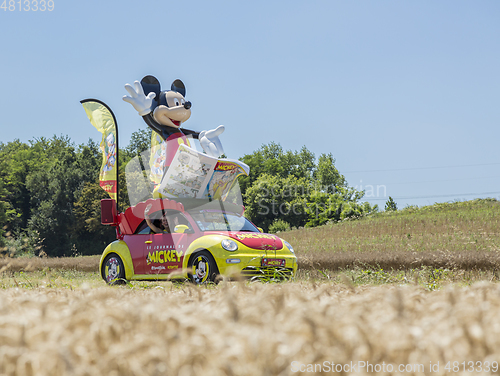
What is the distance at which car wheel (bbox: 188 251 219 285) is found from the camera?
780cm

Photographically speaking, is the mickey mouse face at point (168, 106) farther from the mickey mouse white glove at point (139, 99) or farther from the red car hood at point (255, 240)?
the red car hood at point (255, 240)

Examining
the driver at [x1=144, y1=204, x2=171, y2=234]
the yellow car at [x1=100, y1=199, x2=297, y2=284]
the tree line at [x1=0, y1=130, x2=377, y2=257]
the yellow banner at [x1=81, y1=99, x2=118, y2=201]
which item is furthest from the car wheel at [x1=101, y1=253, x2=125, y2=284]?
the tree line at [x1=0, y1=130, x2=377, y2=257]

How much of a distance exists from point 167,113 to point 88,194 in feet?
127

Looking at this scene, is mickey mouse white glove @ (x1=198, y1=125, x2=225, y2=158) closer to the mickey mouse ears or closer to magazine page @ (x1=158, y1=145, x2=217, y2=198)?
magazine page @ (x1=158, y1=145, x2=217, y2=198)

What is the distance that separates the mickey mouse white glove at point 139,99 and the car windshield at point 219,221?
348cm

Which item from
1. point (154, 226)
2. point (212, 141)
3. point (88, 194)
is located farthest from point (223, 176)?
point (88, 194)

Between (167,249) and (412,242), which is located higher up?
(167,249)

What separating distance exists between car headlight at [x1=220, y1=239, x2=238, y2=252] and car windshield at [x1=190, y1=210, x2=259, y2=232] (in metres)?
0.84

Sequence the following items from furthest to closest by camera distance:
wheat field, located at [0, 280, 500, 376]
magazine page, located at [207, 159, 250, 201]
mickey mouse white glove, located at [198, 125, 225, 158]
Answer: mickey mouse white glove, located at [198, 125, 225, 158] → magazine page, located at [207, 159, 250, 201] → wheat field, located at [0, 280, 500, 376]

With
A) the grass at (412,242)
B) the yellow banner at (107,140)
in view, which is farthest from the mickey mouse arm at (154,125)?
the grass at (412,242)

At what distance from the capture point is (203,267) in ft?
26.3

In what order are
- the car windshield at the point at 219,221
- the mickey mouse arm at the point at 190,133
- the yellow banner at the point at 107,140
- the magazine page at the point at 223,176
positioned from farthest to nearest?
the mickey mouse arm at the point at 190,133 < the yellow banner at the point at 107,140 < the magazine page at the point at 223,176 < the car windshield at the point at 219,221

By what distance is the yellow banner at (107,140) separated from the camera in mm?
10680

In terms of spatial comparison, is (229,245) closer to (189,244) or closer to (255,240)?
(255,240)
